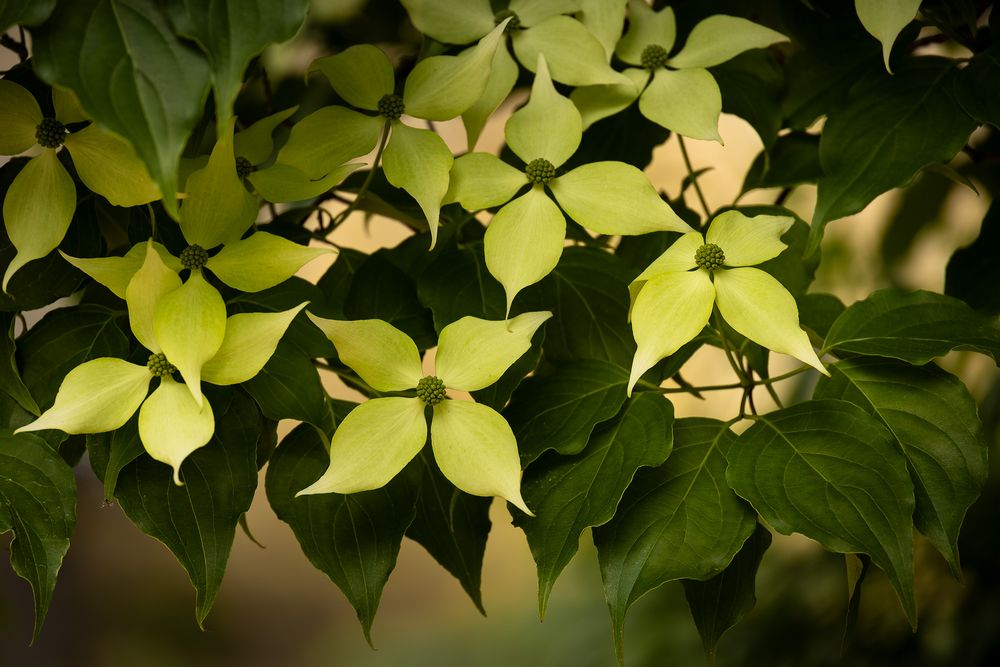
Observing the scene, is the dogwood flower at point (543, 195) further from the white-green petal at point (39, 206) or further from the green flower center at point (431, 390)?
the white-green petal at point (39, 206)

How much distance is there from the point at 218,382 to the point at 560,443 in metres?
0.17

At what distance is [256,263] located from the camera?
18.0 inches

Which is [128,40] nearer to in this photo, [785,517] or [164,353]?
[164,353]

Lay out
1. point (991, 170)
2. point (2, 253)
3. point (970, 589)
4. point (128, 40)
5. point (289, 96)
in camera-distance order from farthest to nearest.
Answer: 1. point (970, 589)
2. point (991, 170)
3. point (289, 96)
4. point (2, 253)
5. point (128, 40)

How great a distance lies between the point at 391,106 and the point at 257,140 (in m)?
0.09

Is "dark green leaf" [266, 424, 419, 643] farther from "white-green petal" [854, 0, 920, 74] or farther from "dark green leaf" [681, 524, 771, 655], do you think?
"white-green petal" [854, 0, 920, 74]

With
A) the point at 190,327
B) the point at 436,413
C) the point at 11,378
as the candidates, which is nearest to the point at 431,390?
the point at 436,413

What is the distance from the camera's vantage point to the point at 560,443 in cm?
49

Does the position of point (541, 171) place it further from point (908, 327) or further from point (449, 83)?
point (908, 327)

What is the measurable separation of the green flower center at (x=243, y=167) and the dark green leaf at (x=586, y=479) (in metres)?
0.23

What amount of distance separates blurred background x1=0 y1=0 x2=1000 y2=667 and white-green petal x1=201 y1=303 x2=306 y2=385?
316 millimetres

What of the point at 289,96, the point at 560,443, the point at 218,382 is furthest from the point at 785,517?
the point at 289,96

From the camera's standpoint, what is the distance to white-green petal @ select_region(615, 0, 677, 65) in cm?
56

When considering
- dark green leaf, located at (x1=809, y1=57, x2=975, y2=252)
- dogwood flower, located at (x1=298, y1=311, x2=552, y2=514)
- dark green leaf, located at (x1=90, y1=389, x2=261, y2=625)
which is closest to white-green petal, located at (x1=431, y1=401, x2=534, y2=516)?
dogwood flower, located at (x1=298, y1=311, x2=552, y2=514)
